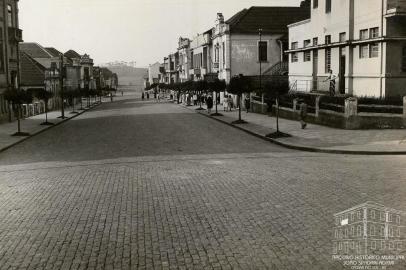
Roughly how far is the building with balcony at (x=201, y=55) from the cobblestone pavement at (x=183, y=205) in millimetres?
49579

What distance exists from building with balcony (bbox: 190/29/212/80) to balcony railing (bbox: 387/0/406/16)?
40.8 metres

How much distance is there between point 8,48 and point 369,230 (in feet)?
128

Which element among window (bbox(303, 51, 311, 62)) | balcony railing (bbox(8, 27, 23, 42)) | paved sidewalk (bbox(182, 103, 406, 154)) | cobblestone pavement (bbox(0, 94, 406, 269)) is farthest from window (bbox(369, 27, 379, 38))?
balcony railing (bbox(8, 27, 23, 42))

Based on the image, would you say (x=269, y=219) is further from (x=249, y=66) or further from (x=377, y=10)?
(x=249, y=66)

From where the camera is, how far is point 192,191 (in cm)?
1161

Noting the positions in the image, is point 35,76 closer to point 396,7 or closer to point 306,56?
point 306,56

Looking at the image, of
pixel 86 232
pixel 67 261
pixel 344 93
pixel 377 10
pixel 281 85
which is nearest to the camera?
pixel 67 261

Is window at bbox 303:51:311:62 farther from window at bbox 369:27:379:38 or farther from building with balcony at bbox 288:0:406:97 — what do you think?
window at bbox 369:27:379:38

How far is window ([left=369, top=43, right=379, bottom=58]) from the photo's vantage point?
27984 mm

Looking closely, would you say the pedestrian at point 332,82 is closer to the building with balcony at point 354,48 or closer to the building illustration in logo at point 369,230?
the building with balcony at point 354,48

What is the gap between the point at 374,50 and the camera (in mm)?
28375

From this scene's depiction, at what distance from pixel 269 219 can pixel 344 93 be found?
25004 mm

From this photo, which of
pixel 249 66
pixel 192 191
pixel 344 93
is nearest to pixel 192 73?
pixel 249 66

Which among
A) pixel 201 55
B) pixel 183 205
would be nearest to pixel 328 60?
pixel 183 205
